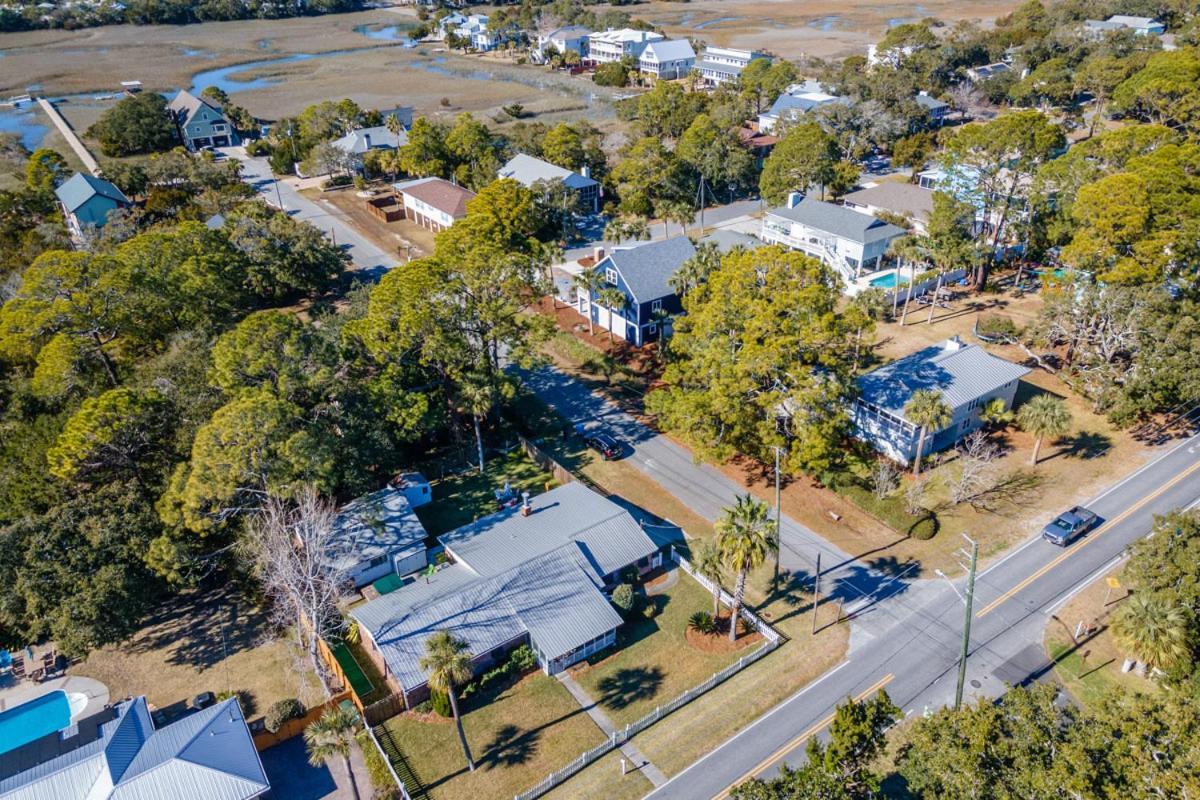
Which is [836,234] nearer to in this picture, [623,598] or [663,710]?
[623,598]

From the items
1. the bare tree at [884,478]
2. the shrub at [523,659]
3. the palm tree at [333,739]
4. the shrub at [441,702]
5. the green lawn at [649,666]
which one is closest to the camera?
the palm tree at [333,739]

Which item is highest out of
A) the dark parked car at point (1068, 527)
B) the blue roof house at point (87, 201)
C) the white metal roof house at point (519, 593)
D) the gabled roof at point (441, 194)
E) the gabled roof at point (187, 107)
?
the gabled roof at point (187, 107)

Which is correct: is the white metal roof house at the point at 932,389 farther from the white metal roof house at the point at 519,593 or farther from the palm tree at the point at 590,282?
the palm tree at the point at 590,282

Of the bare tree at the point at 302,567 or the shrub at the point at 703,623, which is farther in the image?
the shrub at the point at 703,623

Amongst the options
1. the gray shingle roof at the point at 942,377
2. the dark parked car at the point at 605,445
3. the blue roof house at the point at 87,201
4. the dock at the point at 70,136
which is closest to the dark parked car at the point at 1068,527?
the gray shingle roof at the point at 942,377

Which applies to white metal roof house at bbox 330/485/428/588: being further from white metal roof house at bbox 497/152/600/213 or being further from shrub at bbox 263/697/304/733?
white metal roof house at bbox 497/152/600/213

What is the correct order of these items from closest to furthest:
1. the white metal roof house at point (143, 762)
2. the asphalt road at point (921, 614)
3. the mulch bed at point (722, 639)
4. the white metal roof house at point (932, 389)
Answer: the white metal roof house at point (143, 762)
the asphalt road at point (921, 614)
the mulch bed at point (722, 639)
the white metal roof house at point (932, 389)

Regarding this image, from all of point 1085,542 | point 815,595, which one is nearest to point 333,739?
point 815,595
